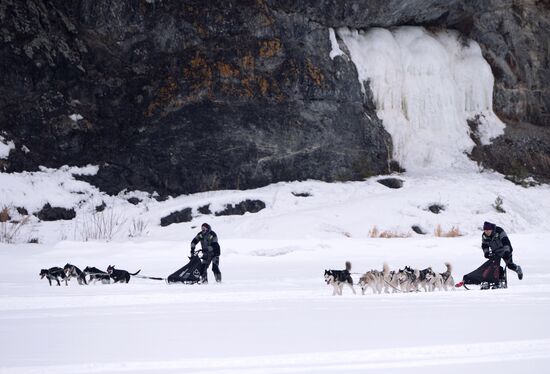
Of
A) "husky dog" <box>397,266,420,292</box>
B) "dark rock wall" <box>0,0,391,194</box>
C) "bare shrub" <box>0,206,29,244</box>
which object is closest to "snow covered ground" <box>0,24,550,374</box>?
"bare shrub" <box>0,206,29,244</box>

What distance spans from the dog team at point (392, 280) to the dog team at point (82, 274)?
4.21 m

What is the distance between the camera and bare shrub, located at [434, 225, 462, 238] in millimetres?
21484

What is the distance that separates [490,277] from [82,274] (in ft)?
24.7

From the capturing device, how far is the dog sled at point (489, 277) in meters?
12.2

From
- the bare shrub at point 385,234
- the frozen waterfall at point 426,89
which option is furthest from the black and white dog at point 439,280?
the frozen waterfall at point 426,89

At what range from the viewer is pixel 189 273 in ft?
44.5

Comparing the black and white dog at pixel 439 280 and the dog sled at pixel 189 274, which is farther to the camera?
the dog sled at pixel 189 274

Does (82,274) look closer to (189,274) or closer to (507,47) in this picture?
(189,274)

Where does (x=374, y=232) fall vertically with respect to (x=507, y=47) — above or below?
below

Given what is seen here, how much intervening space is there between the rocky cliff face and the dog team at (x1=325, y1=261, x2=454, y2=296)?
12.5m

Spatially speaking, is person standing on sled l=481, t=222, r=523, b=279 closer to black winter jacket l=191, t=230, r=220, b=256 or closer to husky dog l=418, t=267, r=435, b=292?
husky dog l=418, t=267, r=435, b=292

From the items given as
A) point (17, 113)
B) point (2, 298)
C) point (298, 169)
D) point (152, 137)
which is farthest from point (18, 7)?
point (2, 298)

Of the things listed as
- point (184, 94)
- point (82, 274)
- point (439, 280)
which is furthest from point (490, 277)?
point (184, 94)

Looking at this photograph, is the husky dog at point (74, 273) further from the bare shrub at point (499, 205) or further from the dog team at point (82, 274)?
the bare shrub at point (499, 205)
